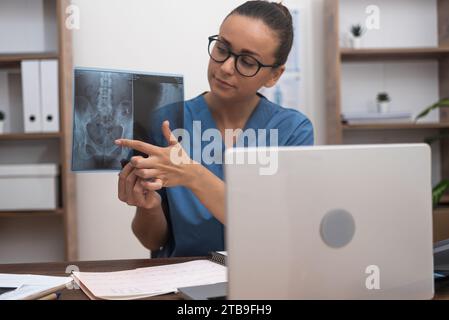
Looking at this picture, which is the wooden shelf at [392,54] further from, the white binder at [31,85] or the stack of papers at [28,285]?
the stack of papers at [28,285]

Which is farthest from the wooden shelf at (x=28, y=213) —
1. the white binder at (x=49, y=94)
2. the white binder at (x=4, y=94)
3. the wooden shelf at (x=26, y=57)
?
the wooden shelf at (x=26, y=57)

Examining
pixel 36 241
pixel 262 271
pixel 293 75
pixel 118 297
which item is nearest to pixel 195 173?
pixel 118 297

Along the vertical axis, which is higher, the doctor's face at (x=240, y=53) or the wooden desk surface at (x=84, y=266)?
the doctor's face at (x=240, y=53)

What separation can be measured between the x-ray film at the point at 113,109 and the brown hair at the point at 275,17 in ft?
0.94

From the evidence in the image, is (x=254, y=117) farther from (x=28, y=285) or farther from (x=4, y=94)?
(x=4, y=94)

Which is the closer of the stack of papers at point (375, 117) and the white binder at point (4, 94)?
the stack of papers at point (375, 117)

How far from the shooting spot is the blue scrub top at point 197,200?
4.32 feet

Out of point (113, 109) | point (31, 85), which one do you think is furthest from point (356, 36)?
point (113, 109)

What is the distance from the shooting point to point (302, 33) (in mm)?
2730

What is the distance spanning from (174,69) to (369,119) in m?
1.01

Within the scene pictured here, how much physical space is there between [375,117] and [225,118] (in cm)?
138

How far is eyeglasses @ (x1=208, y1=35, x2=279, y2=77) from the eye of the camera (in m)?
1.27

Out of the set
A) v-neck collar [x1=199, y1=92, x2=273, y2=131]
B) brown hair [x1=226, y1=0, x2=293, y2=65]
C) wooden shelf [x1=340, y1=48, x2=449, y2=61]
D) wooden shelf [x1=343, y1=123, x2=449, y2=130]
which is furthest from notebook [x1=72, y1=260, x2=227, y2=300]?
wooden shelf [x1=340, y1=48, x2=449, y2=61]
